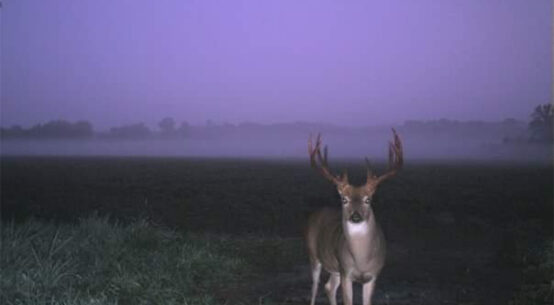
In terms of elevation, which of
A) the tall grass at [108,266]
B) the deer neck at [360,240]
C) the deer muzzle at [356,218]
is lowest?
the tall grass at [108,266]

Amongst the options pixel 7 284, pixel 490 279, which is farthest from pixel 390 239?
pixel 7 284

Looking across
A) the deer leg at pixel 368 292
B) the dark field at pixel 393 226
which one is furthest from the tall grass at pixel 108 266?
the deer leg at pixel 368 292

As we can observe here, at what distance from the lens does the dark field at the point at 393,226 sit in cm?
973

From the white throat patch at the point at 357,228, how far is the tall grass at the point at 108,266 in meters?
2.01

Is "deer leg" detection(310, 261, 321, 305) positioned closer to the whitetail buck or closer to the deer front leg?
the whitetail buck

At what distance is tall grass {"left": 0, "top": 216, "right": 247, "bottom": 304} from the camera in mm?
8375

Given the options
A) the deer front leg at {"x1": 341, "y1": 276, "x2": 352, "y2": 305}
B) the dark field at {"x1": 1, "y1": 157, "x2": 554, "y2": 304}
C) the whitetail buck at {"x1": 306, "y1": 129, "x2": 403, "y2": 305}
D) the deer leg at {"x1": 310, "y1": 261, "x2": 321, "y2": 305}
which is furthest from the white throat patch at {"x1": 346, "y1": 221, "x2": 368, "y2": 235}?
the dark field at {"x1": 1, "y1": 157, "x2": 554, "y2": 304}

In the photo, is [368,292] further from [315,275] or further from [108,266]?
[108,266]

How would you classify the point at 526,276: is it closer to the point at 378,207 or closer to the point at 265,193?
the point at 378,207

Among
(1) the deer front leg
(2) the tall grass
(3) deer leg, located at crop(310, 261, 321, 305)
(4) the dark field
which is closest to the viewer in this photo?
(1) the deer front leg

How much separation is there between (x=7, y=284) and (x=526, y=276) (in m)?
7.43

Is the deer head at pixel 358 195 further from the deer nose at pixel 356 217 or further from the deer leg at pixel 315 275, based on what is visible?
the deer leg at pixel 315 275

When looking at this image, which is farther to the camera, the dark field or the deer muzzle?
the dark field

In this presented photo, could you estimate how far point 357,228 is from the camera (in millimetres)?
7562
